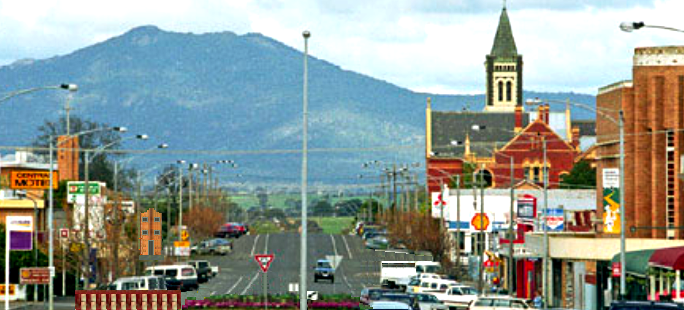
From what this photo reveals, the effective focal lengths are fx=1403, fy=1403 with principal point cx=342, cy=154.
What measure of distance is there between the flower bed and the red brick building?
65.1ft

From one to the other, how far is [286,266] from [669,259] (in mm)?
74695

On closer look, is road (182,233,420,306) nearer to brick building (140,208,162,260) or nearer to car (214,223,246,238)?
car (214,223,246,238)

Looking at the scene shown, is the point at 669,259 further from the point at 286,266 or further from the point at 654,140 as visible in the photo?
the point at 286,266

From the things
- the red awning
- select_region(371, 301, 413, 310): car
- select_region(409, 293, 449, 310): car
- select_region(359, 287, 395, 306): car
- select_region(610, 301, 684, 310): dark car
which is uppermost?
the red awning

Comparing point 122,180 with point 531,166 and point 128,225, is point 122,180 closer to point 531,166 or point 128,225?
point 531,166

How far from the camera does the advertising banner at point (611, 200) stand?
235 feet

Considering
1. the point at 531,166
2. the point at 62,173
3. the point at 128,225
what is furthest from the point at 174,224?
the point at 128,225

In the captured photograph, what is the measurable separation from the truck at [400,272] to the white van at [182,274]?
11847mm

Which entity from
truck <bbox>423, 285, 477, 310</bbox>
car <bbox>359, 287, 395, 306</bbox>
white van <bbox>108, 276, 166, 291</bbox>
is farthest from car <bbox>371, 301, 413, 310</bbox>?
white van <bbox>108, 276, 166, 291</bbox>

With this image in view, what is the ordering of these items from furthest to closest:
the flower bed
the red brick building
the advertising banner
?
the red brick building
the advertising banner
the flower bed

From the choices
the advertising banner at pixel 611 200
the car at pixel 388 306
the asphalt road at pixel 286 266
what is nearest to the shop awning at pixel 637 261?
the advertising banner at pixel 611 200

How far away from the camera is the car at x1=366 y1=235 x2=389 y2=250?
5231 inches

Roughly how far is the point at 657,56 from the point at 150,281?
1139 inches

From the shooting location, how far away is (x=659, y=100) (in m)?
74.0
